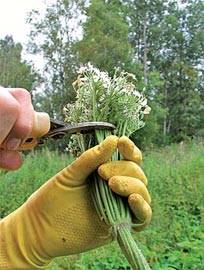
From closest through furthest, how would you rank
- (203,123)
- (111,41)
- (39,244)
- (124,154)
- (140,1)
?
(124,154) < (39,244) < (111,41) < (203,123) < (140,1)

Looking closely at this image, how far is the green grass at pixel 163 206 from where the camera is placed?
379 cm

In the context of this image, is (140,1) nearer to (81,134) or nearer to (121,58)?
(121,58)

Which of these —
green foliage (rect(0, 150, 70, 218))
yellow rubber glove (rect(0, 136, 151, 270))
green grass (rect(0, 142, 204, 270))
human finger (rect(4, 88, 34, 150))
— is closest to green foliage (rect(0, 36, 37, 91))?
green foliage (rect(0, 150, 70, 218))

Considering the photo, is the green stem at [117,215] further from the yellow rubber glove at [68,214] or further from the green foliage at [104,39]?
the green foliage at [104,39]

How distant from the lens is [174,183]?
565 cm

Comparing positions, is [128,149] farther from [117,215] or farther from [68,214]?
[68,214]

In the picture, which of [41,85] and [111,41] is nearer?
[111,41]

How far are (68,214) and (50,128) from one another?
303mm

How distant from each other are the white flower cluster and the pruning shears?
1.2 inches

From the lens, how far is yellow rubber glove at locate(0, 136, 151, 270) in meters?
1.47

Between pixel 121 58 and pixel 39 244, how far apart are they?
16968 millimetres

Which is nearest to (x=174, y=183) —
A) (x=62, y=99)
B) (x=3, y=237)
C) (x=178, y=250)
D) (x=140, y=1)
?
(x=178, y=250)

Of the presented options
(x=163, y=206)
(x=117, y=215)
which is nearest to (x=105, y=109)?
(x=117, y=215)

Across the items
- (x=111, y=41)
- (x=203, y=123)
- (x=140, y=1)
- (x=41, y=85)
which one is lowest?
(x=203, y=123)
